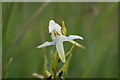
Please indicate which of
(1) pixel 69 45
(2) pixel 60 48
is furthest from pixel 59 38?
(1) pixel 69 45

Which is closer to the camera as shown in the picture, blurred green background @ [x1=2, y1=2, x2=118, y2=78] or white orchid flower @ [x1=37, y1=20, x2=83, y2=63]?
white orchid flower @ [x1=37, y1=20, x2=83, y2=63]

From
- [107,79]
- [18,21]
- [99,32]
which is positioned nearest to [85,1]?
[99,32]

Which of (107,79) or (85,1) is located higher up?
(85,1)

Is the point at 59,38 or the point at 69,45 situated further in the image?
the point at 69,45

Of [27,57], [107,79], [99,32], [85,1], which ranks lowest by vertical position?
[107,79]

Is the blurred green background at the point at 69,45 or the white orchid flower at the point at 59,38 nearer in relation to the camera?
the white orchid flower at the point at 59,38

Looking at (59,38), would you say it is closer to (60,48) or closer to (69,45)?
(60,48)

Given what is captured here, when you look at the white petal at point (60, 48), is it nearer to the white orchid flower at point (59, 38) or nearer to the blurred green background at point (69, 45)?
the white orchid flower at point (59, 38)

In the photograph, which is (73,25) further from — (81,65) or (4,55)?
(4,55)

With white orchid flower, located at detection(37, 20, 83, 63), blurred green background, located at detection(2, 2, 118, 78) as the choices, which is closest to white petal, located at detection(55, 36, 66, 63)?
white orchid flower, located at detection(37, 20, 83, 63)

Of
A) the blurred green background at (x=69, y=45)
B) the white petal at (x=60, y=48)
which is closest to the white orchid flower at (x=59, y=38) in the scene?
the white petal at (x=60, y=48)

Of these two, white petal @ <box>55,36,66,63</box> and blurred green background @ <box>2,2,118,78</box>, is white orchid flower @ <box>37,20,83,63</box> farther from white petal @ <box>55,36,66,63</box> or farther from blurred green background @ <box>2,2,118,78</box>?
blurred green background @ <box>2,2,118,78</box>
